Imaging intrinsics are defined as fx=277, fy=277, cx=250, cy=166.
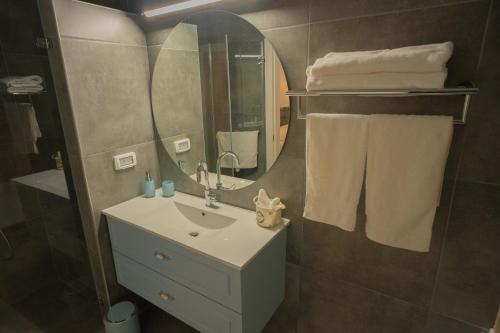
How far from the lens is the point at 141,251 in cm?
147

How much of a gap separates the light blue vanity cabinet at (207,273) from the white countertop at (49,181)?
0.33 m

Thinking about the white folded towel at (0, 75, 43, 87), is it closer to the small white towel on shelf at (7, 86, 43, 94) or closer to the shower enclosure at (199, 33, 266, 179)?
the small white towel on shelf at (7, 86, 43, 94)

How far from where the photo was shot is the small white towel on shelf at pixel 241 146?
1.45 m

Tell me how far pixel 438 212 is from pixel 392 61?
60 cm

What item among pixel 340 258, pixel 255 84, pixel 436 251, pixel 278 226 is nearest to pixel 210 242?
pixel 278 226

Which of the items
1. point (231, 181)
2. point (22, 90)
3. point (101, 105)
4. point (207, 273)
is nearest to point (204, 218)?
point (231, 181)

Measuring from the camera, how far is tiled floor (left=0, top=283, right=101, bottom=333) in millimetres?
1800

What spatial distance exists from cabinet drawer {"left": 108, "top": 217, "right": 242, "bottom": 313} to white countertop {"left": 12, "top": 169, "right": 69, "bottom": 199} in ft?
1.20

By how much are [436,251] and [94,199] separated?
1676 mm

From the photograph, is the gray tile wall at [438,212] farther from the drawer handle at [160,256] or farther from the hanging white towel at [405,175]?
the drawer handle at [160,256]

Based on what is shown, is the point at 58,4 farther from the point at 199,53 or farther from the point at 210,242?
the point at 210,242

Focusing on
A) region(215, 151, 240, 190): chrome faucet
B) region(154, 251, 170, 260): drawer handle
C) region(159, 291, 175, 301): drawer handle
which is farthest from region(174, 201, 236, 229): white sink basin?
region(159, 291, 175, 301): drawer handle

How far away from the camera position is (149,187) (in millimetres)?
1749

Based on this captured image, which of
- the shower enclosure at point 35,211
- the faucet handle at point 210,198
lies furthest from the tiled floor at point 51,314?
the faucet handle at point 210,198
